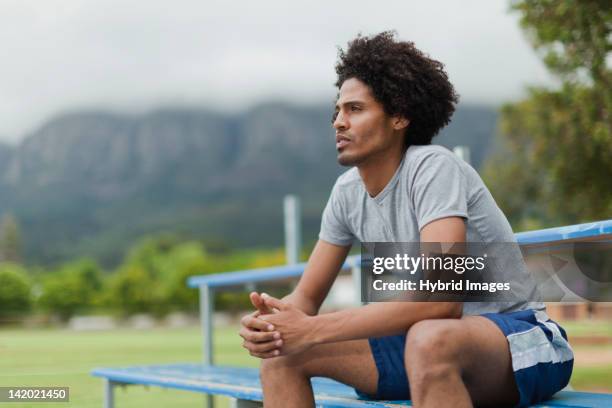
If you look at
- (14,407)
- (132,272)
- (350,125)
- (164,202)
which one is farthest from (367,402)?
(164,202)

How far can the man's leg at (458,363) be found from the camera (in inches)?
56.7

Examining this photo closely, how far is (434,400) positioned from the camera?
143cm

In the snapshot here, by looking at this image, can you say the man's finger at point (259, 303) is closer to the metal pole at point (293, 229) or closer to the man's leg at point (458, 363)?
the man's leg at point (458, 363)

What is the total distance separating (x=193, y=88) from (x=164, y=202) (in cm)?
2161

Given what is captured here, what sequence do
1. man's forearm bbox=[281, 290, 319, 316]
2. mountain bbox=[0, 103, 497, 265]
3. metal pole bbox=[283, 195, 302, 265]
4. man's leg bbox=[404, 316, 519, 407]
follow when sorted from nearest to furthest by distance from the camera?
man's leg bbox=[404, 316, 519, 407] < man's forearm bbox=[281, 290, 319, 316] < metal pole bbox=[283, 195, 302, 265] < mountain bbox=[0, 103, 497, 265]

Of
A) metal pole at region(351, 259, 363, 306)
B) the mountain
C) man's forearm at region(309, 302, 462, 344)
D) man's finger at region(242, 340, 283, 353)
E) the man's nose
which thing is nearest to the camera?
man's forearm at region(309, 302, 462, 344)

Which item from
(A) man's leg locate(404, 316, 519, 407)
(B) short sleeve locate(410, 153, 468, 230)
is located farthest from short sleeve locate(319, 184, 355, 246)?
(A) man's leg locate(404, 316, 519, 407)

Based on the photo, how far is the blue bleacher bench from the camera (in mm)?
1781

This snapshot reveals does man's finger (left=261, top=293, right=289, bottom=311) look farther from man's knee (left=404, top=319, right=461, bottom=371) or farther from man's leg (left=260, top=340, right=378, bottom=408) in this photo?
man's knee (left=404, top=319, right=461, bottom=371)

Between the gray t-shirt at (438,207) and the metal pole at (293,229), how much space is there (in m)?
3.74

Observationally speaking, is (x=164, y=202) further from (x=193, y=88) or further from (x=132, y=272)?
(x=132, y=272)

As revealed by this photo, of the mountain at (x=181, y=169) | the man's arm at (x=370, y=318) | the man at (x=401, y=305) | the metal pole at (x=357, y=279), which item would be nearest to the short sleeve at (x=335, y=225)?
the man at (x=401, y=305)


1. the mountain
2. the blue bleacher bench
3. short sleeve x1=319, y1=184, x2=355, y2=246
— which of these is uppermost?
the mountain

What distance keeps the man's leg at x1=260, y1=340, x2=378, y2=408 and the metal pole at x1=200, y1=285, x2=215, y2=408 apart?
1887 millimetres
